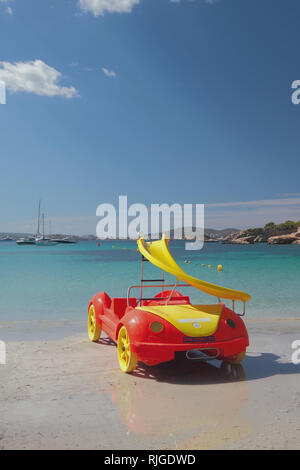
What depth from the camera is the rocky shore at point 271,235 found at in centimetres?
12606

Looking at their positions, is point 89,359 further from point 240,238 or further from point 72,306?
point 240,238

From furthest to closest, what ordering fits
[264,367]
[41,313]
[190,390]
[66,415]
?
[41,313] < [264,367] < [190,390] < [66,415]

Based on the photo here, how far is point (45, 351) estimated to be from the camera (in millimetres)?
7582

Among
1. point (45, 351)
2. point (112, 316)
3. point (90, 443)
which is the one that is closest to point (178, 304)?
point (112, 316)

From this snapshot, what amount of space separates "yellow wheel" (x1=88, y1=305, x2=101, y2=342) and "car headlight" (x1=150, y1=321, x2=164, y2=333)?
2.62 m

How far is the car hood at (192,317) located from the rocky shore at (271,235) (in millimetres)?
123112

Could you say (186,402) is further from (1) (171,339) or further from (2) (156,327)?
(2) (156,327)

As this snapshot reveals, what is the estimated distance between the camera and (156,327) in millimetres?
5883

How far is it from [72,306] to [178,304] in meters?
8.49

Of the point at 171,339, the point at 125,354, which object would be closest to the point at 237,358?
the point at 171,339

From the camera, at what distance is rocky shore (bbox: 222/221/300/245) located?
414 feet

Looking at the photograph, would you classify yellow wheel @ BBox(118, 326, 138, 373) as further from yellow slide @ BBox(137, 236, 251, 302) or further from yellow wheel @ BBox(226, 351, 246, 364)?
yellow wheel @ BBox(226, 351, 246, 364)

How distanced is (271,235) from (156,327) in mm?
144294

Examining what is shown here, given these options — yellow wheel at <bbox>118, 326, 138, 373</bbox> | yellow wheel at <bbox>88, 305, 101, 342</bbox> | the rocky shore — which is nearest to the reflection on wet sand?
yellow wheel at <bbox>118, 326, 138, 373</bbox>
